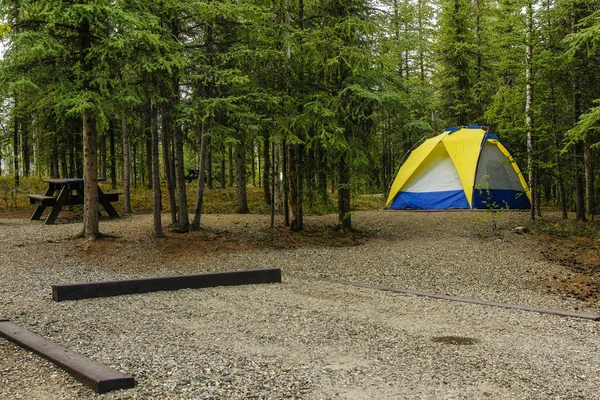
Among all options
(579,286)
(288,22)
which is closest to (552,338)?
(579,286)

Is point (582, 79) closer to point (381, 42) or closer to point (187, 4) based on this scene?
point (381, 42)

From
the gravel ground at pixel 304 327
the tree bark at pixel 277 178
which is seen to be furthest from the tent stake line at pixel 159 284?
the tree bark at pixel 277 178

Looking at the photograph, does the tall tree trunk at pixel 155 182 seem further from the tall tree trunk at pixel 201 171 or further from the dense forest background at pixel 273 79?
the tall tree trunk at pixel 201 171

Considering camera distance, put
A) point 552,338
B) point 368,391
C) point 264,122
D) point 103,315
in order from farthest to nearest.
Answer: point 264,122, point 103,315, point 552,338, point 368,391

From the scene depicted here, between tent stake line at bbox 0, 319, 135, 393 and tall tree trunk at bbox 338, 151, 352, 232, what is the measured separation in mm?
→ 8928

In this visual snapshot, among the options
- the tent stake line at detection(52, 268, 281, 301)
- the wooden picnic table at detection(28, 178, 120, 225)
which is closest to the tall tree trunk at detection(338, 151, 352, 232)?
the tent stake line at detection(52, 268, 281, 301)

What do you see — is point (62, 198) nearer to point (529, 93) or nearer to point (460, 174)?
point (460, 174)

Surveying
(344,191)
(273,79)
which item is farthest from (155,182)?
(344,191)

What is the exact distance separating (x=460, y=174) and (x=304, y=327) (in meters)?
13.4

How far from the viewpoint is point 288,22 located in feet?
42.2

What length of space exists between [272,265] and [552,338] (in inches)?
221

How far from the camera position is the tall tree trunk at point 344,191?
1312 centimetres

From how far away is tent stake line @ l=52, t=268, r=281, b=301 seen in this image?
6.92 m

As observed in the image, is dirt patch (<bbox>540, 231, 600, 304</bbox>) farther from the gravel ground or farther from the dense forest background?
the dense forest background
